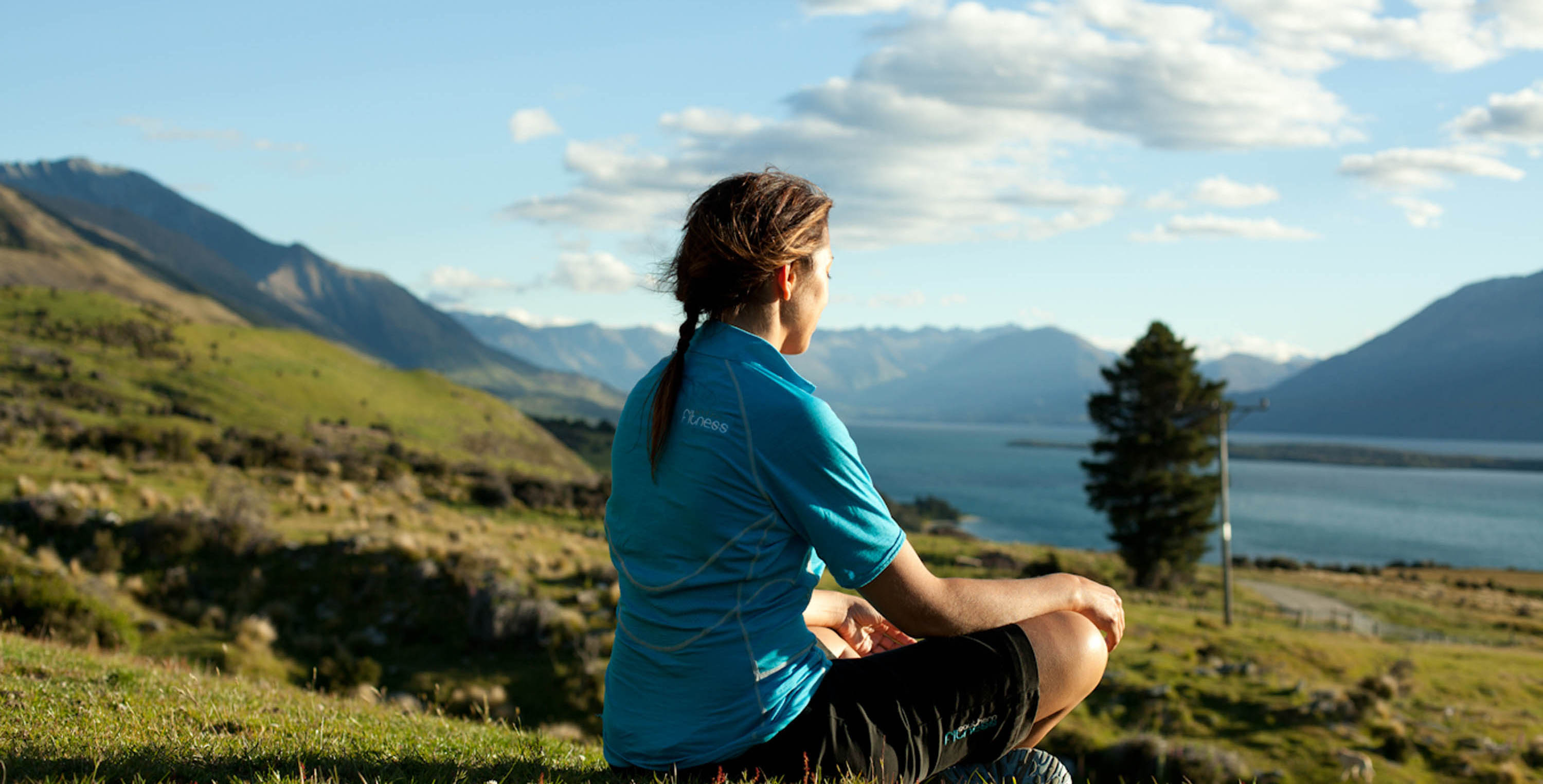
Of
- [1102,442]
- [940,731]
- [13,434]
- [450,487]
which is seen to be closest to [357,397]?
[450,487]

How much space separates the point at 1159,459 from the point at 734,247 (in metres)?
43.3

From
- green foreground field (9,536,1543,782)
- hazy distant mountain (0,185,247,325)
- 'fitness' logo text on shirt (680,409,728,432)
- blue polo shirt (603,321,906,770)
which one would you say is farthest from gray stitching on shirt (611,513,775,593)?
hazy distant mountain (0,185,247,325)

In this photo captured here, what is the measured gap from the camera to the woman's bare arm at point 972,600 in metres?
2.47

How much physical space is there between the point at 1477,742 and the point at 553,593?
1498 centimetres

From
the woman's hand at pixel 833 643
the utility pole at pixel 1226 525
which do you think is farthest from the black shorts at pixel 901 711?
the utility pole at pixel 1226 525

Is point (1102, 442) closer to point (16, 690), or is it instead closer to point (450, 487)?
point (450, 487)

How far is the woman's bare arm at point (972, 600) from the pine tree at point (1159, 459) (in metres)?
40.9

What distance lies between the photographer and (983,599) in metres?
2.66

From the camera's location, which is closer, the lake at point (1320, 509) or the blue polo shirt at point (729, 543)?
the blue polo shirt at point (729, 543)

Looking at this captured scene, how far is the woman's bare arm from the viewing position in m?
2.47

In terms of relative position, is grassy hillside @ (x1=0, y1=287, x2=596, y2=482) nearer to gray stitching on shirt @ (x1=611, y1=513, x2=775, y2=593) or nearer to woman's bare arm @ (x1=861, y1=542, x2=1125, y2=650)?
gray stitching on shirt @ (x1=611, y1=513, x2=775, y2=593)

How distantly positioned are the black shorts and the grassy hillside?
37.0 metres

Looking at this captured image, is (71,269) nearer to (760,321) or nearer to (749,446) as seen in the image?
(760,321)

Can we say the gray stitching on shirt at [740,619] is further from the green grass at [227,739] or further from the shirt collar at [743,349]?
the green grass at [227,739]
